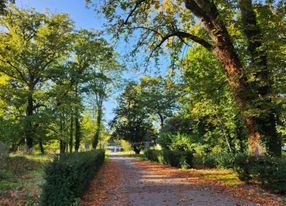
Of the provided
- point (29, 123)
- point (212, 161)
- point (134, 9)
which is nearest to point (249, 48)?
point (134, 9)

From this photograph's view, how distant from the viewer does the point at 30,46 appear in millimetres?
25016

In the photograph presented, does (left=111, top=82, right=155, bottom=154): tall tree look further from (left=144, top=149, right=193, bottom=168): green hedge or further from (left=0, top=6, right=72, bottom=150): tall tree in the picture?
(left=144, top=149, right=193, bottom=168): green hedge

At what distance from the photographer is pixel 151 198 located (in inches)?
320

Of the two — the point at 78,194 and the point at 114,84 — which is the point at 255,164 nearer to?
the point at 78,194

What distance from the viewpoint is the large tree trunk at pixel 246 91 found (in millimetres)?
10734

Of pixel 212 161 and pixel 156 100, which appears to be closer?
pixel 212 161

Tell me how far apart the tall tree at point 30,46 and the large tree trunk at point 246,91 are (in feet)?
56.1

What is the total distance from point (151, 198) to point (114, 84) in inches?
1369

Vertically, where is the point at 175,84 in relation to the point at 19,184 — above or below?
above

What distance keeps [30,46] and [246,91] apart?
19708mm

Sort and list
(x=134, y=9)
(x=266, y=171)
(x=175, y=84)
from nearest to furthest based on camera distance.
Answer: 1. (x=266, y=171)
2. (x=134, y=9)
3. (x=175, y=84)

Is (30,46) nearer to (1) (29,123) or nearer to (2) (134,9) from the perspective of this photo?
(1) (29,123)

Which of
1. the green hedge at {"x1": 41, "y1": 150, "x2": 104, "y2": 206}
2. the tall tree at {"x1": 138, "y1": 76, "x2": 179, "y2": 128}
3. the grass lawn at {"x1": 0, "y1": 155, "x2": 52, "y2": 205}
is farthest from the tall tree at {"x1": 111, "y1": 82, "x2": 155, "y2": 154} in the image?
the green hedge at {"x1": 41, "y1": 150, "x2": 104, "y2": 206}

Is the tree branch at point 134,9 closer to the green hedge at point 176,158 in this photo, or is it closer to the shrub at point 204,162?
the green hedge at point 176,158
